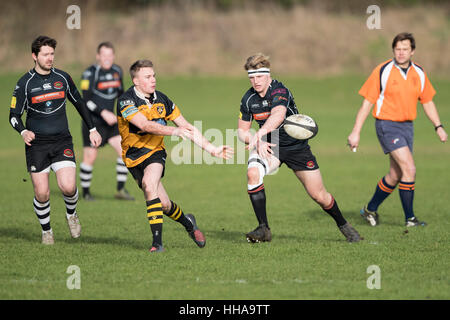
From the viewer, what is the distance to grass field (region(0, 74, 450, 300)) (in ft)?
20.6

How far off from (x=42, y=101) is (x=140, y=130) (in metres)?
1.31

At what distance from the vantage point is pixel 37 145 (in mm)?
8195

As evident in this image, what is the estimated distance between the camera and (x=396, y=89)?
9.34m

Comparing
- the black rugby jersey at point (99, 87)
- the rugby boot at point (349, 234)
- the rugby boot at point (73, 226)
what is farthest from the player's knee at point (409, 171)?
the black rugby jersey at point (99, 87)

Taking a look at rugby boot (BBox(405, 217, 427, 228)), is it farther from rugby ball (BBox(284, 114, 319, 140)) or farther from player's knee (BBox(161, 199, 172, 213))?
player's knee (BBox(161, 199, 172, 213))

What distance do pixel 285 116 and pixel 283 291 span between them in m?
2.62

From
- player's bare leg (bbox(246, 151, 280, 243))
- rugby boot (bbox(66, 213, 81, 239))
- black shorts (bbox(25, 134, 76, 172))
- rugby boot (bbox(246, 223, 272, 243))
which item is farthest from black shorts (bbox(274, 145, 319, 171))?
rugby boot (bbox(66, 213, 81, 239))

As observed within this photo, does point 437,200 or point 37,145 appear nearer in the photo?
point 37,145
